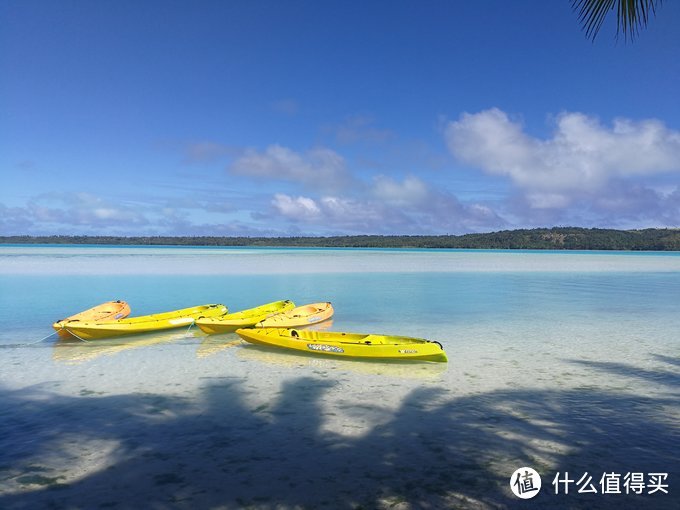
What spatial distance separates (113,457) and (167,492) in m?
1.37

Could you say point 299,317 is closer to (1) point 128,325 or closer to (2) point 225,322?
(2) point 225,322

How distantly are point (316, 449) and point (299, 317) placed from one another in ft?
34.4

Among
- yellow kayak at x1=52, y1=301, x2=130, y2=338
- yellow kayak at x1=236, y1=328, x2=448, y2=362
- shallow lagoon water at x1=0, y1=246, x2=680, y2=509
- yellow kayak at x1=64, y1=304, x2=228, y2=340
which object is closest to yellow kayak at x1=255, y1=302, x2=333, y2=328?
yellow kayak at x1=236, y1=328, x2=448, y2=362

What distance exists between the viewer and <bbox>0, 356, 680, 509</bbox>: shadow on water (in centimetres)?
541

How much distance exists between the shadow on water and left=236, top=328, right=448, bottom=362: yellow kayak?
2258mm

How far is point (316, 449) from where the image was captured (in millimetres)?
6637

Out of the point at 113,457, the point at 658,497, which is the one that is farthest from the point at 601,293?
the point at 113,457

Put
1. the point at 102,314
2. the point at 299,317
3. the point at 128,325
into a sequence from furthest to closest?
the point at 102,314
the point at 299,317
the point at 128,325

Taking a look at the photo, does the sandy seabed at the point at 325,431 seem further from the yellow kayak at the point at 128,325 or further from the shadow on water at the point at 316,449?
the yellow kayak at the point at 128,325

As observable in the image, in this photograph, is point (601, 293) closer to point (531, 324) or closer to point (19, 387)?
point (531, 324)

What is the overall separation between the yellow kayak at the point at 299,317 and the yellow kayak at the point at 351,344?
1.10 metres

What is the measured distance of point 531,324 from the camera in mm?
17391

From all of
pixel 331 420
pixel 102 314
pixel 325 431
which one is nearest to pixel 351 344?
pixel 331 420

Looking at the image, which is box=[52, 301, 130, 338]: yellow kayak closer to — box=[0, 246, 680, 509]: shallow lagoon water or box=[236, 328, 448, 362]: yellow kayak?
box=[0, 246, 680, 509]: shallow lagoon water
